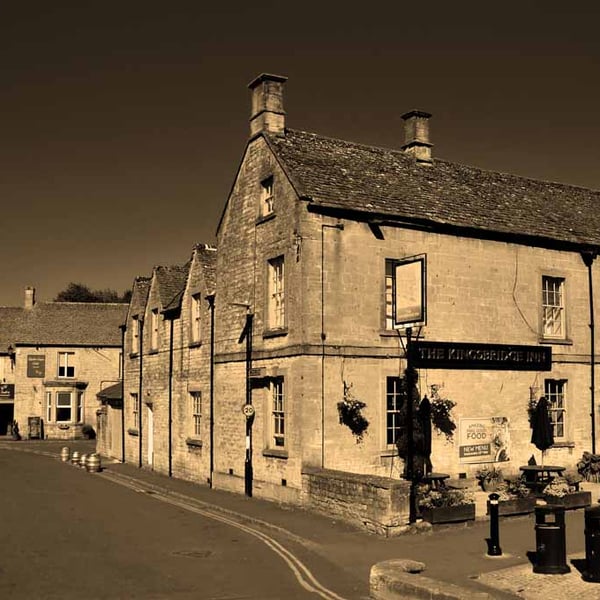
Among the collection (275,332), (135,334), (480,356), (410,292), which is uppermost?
(410,292)

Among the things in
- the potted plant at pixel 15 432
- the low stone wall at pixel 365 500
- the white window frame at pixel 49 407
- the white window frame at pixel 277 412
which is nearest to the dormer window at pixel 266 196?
the white window frame at pixel 277 412

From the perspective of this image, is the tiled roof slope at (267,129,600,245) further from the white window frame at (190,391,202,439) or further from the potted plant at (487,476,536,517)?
the white window frame at (190,391,202,439)

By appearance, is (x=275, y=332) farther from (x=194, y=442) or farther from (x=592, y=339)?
(x=592, y=339)

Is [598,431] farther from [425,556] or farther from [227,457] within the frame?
[425,556]

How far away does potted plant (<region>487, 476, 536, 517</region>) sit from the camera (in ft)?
56.2

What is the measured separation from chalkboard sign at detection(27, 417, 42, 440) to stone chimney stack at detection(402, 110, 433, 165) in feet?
123

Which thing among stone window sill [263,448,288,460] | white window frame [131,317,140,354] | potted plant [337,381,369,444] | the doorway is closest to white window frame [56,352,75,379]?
white window frame [131,317,140,354]

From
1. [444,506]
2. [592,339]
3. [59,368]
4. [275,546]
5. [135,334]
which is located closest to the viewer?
[275,546]

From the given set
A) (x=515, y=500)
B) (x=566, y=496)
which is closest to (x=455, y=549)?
(x=515, y=500)

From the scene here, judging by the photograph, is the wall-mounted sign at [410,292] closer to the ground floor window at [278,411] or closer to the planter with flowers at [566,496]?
the ground floor window at [278,411]

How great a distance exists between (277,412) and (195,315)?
7.51 metres

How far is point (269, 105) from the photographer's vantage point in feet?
76.1

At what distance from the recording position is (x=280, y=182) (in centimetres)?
2169

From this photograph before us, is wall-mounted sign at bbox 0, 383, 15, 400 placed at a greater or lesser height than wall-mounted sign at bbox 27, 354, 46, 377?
lesser
